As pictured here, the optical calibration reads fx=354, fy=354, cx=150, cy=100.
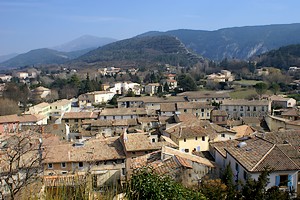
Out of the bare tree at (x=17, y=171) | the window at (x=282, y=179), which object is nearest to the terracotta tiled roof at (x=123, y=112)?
the bare tree at (x=17, y=171)

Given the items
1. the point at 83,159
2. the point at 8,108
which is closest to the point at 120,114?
the point at 8,108

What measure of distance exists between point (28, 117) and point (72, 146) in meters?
22.2

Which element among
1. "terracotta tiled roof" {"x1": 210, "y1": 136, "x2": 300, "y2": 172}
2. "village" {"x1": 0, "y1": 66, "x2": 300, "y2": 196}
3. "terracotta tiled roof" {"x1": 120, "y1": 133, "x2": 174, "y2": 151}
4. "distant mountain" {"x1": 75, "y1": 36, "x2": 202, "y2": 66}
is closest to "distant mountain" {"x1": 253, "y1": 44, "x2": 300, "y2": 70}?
"distant mountain" {"x1": 75, "y1": 36, "x2": 202, "y2": 66}

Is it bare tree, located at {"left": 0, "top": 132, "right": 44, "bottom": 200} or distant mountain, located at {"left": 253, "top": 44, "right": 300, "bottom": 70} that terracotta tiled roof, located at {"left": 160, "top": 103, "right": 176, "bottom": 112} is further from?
distant mountain, located at {"left": 253, "top": 44, "right": 300, "bottom": 70}

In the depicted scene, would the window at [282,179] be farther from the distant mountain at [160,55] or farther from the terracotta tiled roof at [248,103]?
the distant mountain at [160,55]

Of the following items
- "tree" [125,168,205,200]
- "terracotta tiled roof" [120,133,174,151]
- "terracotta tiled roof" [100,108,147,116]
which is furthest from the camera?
"terracotta tiled roof" [100,108,147,116]

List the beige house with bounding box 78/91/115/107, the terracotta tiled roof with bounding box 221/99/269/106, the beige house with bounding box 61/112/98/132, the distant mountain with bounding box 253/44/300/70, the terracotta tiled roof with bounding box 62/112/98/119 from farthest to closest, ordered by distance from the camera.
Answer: the distant mountain with bounding box 253/44/300/70 < the beige house with bounding box 78/91/115/107 < the terracotta tiled roof with bounding box 221/99/269/106 < the terracotta tiled roof with bounding box 62/112/98/119 < the beige house with bounding box 61/112/98/132

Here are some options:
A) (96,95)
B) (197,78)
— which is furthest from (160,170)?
(197,78)

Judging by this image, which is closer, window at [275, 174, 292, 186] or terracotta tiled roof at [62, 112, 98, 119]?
window at [275, 174, 292, 186]

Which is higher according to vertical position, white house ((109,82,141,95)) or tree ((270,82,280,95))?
tree ((270,82,280,95))

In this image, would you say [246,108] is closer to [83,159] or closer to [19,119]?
[19,119]

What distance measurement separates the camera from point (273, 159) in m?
13.9

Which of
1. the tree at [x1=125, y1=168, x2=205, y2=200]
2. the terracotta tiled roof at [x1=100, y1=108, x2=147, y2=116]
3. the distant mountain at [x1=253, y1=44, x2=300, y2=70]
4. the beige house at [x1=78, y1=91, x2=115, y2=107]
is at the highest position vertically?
the distant mountain at [x1=253, y1=44, x2=300, y2=70]

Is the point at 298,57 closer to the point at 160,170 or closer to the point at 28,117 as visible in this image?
the point at 28,117
